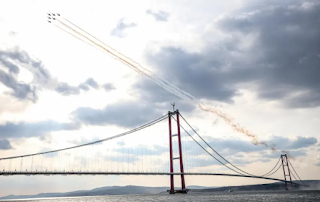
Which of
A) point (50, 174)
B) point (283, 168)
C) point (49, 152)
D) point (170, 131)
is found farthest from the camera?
point (283, 168)

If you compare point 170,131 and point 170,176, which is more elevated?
point 170,131

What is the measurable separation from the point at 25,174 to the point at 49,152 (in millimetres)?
13885

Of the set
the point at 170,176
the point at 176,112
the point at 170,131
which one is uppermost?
the point at 176,112

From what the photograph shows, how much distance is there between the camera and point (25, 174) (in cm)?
8206

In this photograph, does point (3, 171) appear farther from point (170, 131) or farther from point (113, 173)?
point (170, 131)

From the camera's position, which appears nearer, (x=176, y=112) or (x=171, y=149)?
(x=171, y=149)

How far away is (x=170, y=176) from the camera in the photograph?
3935 inches

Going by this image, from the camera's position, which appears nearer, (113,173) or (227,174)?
(113,173)

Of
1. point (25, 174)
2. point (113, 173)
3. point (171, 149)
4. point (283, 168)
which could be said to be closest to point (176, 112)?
point (171, 149)

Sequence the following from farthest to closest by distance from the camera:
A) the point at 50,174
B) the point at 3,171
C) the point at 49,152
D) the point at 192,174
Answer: the point at 192,174 → the point at 49,152 → the point at 50,174 → the point at 3,171

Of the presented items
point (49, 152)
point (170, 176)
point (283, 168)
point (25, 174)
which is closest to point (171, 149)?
point (170, 176)

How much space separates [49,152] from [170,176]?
38.5 m

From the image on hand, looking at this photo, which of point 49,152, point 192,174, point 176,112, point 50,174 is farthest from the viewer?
point 176,112

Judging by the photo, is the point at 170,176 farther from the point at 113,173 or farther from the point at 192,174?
the point at 113,173
